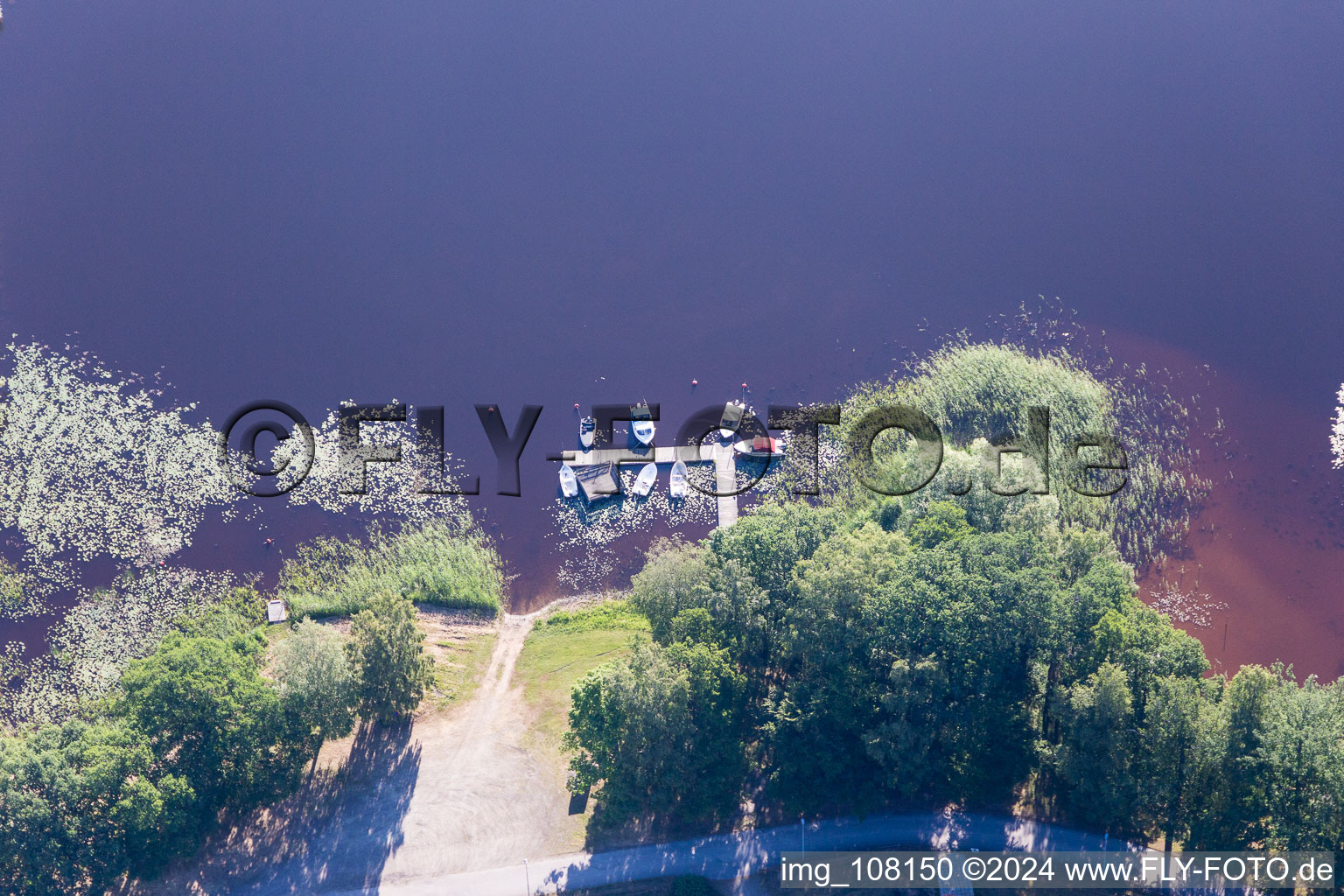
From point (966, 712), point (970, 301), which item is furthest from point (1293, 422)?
point (966, 712)

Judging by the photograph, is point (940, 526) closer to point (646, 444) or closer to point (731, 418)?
point (731, 418)

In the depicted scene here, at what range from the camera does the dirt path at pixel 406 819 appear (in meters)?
43.7

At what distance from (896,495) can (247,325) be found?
3748 centimetres

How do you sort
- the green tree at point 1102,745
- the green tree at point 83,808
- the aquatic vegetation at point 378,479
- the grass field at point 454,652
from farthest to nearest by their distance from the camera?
the aquatic vegetation at point 378,479
the grass field at point 454,652
the green tree at point 1102,745
the green tree at point 83,808

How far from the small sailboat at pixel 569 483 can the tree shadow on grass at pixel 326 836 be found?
1522cm

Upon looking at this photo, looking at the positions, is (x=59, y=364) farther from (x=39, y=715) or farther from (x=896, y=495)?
(x=896, y=495)

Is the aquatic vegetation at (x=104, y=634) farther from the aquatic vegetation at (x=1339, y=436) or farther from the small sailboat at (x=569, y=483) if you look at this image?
the aquatic vegetation at (x=1339, y=436)

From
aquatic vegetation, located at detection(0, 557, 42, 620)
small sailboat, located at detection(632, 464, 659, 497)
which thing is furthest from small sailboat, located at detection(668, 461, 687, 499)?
aquatic vegetation, located at detection(0, 557, 42, 620)

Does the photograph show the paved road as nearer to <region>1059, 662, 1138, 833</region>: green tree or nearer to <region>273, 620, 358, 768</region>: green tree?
<region>1059, 662, 1138, 833</region>: green tree

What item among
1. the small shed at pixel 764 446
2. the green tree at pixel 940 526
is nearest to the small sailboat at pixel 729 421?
the small shed at pixel 764 446

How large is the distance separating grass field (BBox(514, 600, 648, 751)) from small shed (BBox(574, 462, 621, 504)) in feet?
19.4

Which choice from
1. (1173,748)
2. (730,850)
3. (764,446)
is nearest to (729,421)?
(764,446)

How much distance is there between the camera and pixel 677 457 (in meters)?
53.5

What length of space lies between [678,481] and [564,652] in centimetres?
1102
